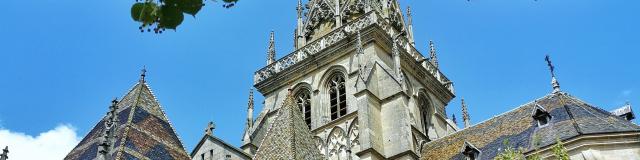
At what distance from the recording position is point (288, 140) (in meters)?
12.7

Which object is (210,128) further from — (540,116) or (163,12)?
(163,12)

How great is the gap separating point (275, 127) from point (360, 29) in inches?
367

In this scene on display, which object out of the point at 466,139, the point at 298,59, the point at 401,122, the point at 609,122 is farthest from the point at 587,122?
the point at 298,59

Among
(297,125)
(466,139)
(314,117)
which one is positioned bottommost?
(297,125)

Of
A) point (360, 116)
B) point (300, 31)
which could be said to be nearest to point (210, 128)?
point (360, 116)

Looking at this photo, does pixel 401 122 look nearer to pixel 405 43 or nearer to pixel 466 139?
pixel 466 139

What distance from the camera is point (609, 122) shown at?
15680mm

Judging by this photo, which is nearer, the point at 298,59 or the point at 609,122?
the point at 609,122

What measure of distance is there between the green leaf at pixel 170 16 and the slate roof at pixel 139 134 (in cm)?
833

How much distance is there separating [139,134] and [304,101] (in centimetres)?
1168

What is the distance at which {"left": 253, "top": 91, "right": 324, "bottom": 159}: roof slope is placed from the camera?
12.5m

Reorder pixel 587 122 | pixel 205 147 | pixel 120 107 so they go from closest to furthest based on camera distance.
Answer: pixel 120 107, pixel 587 122, pixel 205 147

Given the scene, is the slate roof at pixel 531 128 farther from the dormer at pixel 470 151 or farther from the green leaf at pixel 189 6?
the green leaf at pixel 189 6

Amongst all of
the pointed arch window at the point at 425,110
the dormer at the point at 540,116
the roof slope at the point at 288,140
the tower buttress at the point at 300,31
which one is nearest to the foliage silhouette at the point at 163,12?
the roof slope at the point at 288,140
